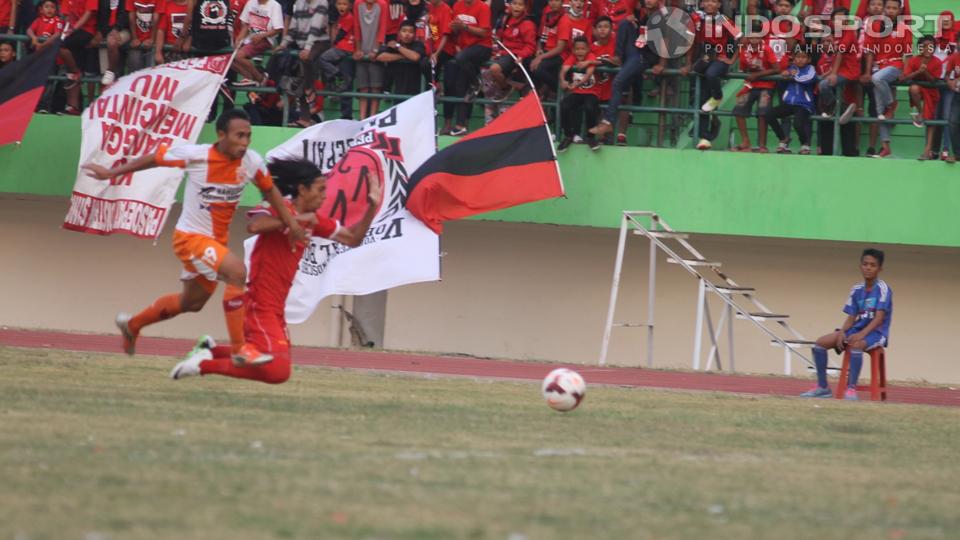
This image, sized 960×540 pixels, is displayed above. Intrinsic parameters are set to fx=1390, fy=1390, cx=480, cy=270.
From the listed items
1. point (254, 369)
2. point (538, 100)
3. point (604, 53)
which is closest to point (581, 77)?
point (604, 53)

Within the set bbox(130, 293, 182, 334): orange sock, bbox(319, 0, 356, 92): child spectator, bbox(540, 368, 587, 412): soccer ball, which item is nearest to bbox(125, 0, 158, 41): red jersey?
bbox(319, 0, 356, 92): child spectator

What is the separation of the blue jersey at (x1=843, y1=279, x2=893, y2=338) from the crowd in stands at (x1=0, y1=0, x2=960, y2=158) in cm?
410

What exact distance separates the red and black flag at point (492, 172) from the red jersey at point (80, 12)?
5356mm

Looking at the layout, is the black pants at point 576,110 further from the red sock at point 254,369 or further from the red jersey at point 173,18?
the red sock at point 254,369

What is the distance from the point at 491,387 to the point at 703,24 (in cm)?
775

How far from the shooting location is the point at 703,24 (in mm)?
17906

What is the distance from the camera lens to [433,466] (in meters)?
6.64

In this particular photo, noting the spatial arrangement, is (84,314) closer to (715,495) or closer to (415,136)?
(415,136)

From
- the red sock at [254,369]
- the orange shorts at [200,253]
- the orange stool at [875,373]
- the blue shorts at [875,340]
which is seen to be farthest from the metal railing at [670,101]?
the red sock at [254,369]

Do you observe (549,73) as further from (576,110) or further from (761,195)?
(761,195)

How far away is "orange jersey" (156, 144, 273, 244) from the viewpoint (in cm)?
988

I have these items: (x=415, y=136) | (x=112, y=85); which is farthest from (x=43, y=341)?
(x=415, y=136)

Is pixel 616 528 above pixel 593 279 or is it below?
below

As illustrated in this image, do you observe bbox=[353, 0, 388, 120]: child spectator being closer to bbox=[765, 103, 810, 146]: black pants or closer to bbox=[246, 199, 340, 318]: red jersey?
bbox=[765, 103, 810, 146]: black pants
